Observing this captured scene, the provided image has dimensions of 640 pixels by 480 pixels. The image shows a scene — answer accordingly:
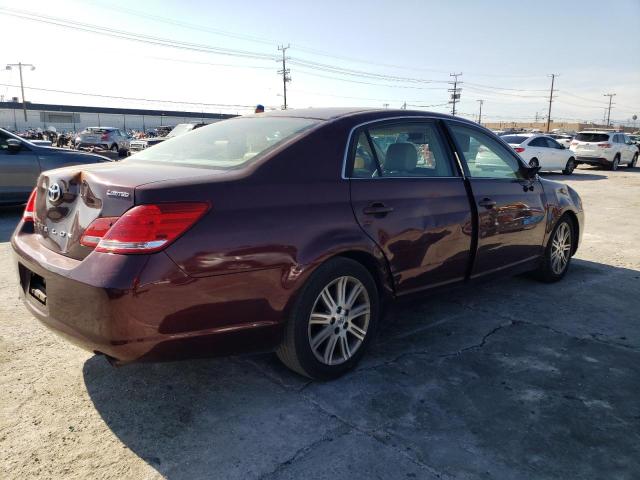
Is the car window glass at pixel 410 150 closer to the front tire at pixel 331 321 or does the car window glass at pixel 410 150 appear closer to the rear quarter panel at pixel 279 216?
the rear quarter panel at pixel 279 216

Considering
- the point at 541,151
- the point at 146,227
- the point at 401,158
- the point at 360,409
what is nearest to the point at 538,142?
the point at 541,151

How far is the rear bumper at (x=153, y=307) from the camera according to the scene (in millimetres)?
2336

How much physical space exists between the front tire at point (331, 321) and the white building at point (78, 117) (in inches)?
2657

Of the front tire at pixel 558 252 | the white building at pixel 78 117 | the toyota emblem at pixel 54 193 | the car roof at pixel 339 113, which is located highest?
the white building at pixel 78 117

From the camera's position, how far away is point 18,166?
831 cm

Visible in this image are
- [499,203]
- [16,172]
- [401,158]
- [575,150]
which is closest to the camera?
[401,158]

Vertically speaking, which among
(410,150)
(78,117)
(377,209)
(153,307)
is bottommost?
(153,307)

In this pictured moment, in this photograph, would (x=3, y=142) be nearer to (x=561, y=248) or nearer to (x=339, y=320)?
(x=339, y=320)

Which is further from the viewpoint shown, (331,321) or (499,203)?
(499,203)

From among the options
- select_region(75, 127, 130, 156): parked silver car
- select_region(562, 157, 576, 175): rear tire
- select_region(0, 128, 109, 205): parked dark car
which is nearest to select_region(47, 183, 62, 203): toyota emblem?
select_region(0, 128, 109, 205): parked dark car

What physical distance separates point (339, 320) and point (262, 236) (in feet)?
2.60

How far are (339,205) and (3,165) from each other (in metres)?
7.36

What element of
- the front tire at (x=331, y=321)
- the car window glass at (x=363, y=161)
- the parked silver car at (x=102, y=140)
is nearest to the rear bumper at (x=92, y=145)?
the parked silver car at (x=102, y=140)

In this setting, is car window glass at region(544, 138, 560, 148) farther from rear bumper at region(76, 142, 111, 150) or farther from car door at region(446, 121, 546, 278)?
rear bumper at region(76, 142, 111, 150)
